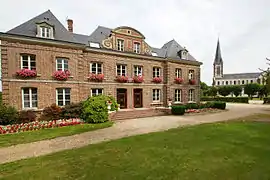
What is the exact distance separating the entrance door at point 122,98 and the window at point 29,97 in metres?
8.02

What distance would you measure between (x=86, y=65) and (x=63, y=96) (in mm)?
3772

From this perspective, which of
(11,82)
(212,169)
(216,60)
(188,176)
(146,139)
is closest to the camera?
(188,176)

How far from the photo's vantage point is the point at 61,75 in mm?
13406

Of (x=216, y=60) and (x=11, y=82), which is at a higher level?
(x=216, y=60)

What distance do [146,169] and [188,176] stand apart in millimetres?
1084

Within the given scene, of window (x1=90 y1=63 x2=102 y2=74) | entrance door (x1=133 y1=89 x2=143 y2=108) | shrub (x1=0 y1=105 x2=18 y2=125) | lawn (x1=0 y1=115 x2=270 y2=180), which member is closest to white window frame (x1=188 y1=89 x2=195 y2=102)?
entrance door (x1=133 y1=89 x2=143 y2=108)

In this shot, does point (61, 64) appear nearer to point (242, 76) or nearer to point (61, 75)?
point (61, 75)

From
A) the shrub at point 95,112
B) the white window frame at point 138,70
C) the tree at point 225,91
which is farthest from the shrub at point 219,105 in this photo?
the tree at point 225,91

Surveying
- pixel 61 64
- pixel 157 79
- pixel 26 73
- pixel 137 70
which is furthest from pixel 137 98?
pixel 26 73

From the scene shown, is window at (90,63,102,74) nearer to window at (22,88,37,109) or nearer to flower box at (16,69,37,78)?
flower box at (16,69,37,78)

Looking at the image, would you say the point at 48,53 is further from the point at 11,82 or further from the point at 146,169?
the point at 146,169

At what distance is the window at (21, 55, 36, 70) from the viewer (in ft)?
40.9

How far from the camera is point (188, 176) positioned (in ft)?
12.4

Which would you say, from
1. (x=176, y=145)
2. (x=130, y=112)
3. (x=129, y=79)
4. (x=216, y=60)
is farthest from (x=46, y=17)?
(x=216, y=60)
